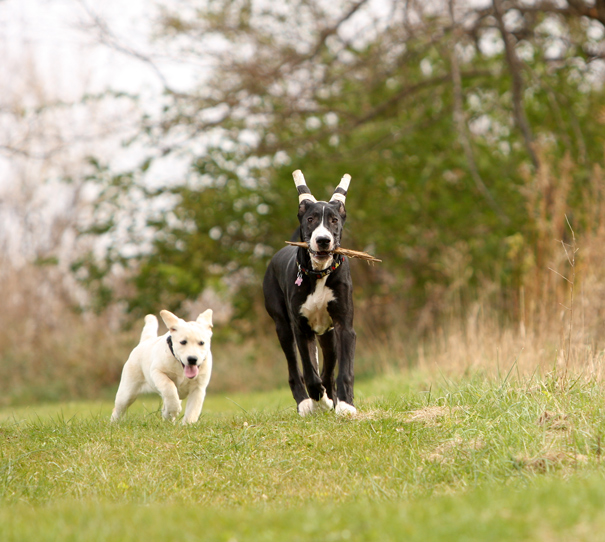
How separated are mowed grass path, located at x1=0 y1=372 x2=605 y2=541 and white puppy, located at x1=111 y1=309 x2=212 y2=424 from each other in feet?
0.88

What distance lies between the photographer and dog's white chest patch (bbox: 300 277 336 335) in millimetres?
6324

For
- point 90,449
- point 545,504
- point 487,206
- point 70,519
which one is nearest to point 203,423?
point 90,449

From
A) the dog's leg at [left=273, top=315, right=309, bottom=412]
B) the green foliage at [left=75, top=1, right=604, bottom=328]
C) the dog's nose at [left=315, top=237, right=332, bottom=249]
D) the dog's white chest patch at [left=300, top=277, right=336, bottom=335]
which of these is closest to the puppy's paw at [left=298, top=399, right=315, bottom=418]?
the dog's leg at [left=273, top=315, right=309, bottom=412]

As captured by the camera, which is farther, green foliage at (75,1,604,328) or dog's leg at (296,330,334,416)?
green foliage at (75,1,604,328)

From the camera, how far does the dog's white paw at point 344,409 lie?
19.7 feet

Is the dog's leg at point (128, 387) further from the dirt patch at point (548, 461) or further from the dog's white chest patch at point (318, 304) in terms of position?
the dirt patch at point (548, 461)

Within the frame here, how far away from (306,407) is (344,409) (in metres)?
0.58

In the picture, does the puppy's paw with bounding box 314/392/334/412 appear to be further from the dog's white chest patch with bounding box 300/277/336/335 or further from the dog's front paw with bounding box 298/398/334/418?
the dog's white chest patch with bounding box 300/277/336/335

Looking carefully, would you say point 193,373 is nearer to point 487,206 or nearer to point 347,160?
point 347,160

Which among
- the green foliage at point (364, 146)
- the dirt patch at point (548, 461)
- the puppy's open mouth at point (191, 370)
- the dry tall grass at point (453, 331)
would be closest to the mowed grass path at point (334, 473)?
the dirt patch at point (548, 461)

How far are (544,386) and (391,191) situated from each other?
442 inches

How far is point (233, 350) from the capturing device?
18812mm

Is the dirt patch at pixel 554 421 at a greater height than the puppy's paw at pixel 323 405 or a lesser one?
greater

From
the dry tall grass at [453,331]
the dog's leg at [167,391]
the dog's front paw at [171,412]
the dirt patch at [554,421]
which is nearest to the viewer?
the dirt patch at [554,421]
